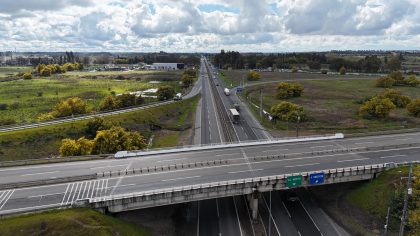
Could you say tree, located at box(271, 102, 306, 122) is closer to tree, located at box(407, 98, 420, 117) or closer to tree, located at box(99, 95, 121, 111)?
tree, located at box(407, 98, 420, 117)

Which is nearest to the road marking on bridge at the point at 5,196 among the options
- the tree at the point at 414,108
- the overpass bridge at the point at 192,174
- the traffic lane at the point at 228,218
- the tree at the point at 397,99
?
the overpass bridge at the point at 192,174

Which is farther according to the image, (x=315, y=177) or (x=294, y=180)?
(x=315, y=177)

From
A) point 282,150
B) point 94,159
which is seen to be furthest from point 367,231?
point 94,159

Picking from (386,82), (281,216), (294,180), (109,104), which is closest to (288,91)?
(386,82)

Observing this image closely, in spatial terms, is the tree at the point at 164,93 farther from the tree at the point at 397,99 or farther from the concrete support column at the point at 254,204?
the concrete support column at the point at 254,204

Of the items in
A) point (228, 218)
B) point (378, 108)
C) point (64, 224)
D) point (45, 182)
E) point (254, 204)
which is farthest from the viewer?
point (378, 108)

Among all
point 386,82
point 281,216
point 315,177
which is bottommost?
point 281,216

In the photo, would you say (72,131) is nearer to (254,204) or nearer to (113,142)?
(113,142)

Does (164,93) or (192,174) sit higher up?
(164,93)
